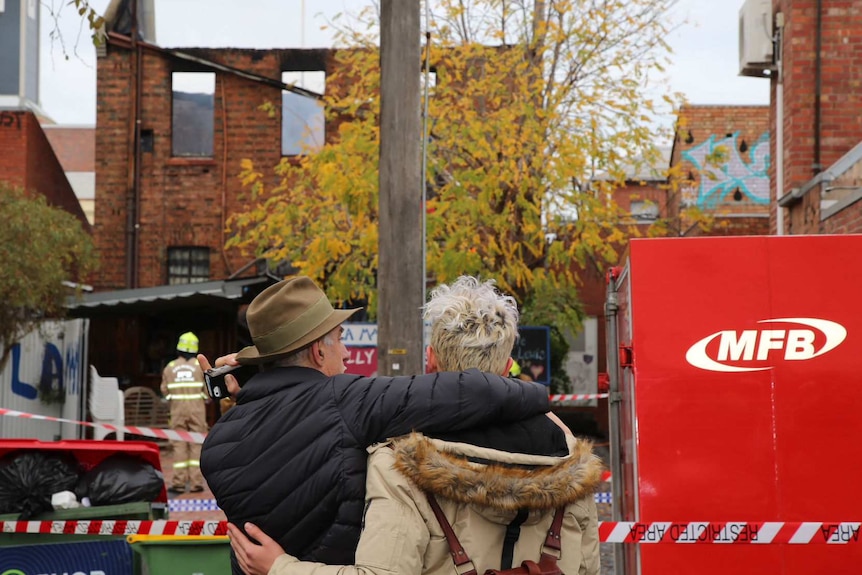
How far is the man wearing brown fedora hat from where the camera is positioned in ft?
9.33

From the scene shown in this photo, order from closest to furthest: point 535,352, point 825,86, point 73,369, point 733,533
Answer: point 733,533 < point 825,86 < point 535,352 < point 73,369

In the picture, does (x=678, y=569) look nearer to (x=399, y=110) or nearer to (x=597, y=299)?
(x=399, y=110)

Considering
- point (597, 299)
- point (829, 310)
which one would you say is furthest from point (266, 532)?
point (597, 299)

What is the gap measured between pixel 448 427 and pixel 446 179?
1582cm

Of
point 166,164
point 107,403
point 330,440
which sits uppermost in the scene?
point 166,164

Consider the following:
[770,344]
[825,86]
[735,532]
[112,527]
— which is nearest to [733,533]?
[735,532]

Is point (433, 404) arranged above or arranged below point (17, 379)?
above

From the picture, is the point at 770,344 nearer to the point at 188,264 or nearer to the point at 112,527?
the point at 112,527

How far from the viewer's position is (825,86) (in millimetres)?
13039

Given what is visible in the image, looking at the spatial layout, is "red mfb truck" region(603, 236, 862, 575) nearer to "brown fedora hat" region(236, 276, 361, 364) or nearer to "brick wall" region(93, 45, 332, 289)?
"brown fedora hat" region(236, 276, 361, 364)

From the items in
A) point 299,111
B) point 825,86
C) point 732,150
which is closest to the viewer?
point 825,86

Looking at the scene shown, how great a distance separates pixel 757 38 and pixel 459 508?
12.6 meters

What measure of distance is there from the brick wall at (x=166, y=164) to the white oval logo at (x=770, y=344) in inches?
776

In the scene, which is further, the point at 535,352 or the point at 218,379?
the point at 535,352
